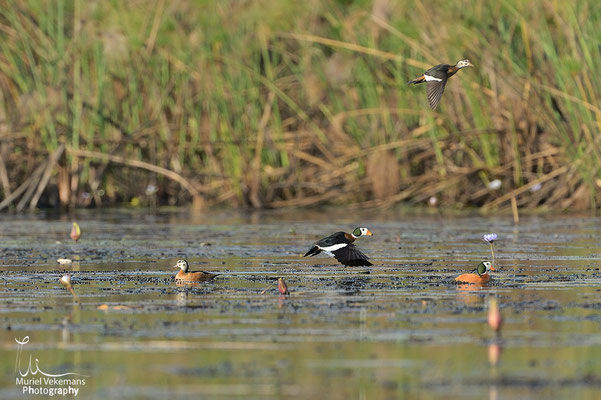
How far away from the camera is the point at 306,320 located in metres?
8.31

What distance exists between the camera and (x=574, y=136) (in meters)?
18.5

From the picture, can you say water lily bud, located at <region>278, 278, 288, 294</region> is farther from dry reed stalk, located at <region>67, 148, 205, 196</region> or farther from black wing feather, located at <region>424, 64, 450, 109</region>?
dry reed stalk, located at <region>67, 148, 205, 196</region>

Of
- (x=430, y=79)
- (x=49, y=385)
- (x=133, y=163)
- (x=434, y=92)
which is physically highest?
(x=133, y=163)

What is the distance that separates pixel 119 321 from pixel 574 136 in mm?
11393

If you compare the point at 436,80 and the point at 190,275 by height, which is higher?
the point at 436,80

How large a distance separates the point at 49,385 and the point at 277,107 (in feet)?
51.0

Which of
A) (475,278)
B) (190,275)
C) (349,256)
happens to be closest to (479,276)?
(475,278)

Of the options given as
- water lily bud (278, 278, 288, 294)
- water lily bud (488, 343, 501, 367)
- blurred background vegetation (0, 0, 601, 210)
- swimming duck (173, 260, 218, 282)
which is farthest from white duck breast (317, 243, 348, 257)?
blurred background vegetation (0, 0, 601, 210)

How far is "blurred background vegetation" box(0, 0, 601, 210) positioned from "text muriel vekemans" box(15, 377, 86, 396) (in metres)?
12.9

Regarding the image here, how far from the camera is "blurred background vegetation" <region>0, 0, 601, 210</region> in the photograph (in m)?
19.4

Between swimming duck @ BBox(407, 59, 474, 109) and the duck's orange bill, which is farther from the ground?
swimming duck @ BBox(407, 59, 474, 109)

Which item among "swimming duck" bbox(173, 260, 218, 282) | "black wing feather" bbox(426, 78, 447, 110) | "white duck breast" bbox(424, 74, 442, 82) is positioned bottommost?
"swimming duck" bbox(173, 260, 218, 282)

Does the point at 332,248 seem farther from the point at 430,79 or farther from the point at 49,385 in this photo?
the point at 49,385

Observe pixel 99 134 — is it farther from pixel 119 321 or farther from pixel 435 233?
pixel 119 321
